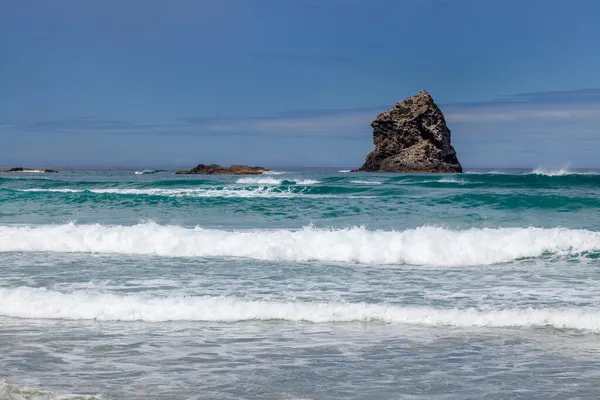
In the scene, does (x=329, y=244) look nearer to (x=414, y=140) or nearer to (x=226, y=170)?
(x=226, y=170)

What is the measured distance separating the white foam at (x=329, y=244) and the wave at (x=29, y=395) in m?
7.64

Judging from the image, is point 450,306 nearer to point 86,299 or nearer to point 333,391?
point 333,391

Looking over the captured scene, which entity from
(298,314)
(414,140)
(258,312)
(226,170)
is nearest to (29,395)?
(258,312)

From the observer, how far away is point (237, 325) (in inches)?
276

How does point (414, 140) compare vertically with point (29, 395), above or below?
above

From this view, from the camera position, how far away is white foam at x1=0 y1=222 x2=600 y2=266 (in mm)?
12109

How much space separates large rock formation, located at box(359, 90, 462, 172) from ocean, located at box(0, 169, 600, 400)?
68.7 meters

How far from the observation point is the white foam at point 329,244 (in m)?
12.1

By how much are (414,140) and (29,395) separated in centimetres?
8117

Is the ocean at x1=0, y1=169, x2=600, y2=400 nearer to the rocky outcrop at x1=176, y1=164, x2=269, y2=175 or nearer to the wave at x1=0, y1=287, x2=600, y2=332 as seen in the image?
the wave at x1=0, y1=287, x2=600, y2=332

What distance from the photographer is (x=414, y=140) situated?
8319 centimetres

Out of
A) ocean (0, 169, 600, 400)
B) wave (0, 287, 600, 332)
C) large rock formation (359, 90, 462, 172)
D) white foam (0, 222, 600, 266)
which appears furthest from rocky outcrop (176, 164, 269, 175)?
wave (0, 287, 600, 332)

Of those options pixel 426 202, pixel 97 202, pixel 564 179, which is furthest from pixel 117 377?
pixel 564 179

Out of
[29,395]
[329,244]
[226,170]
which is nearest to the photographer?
[29,395]
